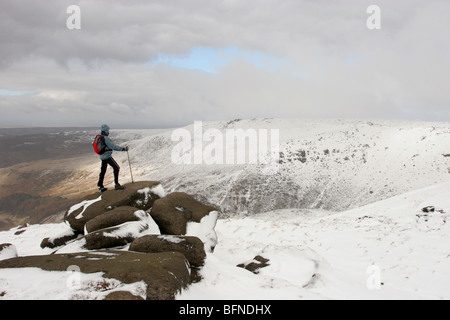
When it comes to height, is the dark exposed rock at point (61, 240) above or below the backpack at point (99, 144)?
below

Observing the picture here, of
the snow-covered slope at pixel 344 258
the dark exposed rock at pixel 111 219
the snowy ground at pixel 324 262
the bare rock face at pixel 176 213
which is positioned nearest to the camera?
the snowy ground at pixel 324 262

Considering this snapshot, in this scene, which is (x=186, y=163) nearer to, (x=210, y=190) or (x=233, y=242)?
(x=210, y=190)

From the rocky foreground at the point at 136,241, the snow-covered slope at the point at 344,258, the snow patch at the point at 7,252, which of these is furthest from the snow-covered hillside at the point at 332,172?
the snow patch at the point at 7,252

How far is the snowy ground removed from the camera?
5.81 m

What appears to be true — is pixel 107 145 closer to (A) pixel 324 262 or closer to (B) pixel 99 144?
(B) pixel 99 144

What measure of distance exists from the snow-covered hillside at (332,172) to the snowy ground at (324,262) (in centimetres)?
1841

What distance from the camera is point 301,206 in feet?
127

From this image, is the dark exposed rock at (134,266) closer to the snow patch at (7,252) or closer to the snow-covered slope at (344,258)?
the snow-covered slope at (344,258)

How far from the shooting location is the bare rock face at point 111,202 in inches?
472

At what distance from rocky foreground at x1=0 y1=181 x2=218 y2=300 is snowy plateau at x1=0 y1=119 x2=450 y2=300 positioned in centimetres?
35
